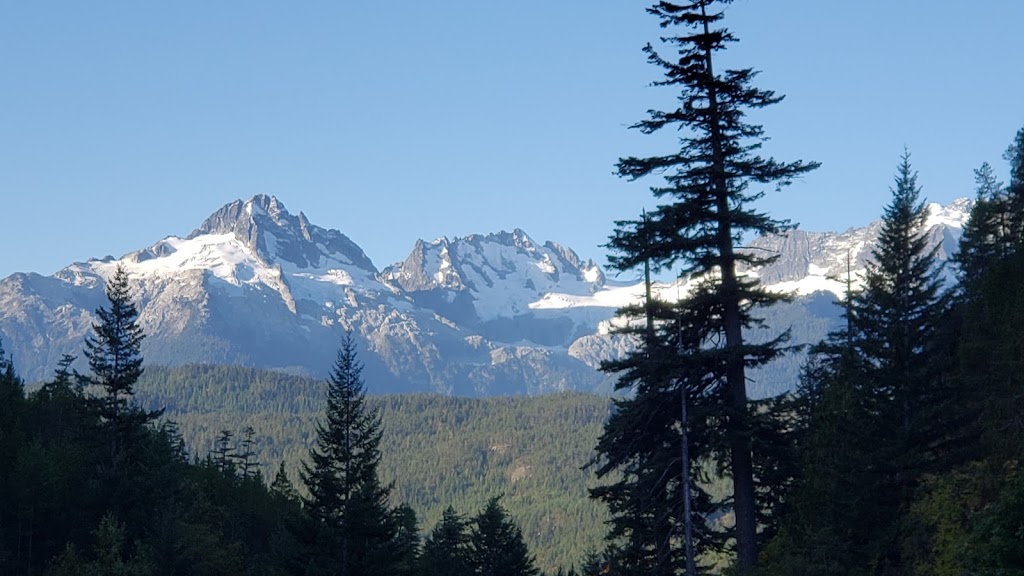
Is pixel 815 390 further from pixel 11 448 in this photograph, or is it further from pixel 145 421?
pixel 11 448

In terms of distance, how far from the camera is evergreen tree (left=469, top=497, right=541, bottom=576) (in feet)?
245

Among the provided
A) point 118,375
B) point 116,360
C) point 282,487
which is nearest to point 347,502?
point 118,375

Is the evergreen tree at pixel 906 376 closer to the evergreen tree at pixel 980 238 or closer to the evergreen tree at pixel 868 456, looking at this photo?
the evergreen tree at pixel 868 456

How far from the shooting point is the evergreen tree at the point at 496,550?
74750 millimetres

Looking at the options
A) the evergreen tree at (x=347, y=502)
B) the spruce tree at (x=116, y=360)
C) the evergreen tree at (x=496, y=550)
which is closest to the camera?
the evergreen tree at (x=347, y=502)

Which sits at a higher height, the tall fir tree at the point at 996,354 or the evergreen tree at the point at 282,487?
the tall fir tree at the point at 996,354

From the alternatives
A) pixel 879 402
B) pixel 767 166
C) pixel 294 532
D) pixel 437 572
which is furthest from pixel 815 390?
pixel 437 572

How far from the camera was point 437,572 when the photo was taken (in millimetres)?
76438

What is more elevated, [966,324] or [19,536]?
[966,324]

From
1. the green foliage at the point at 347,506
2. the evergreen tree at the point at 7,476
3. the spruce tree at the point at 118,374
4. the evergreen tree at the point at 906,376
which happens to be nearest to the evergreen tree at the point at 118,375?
the spruce tree at the point at 118,374

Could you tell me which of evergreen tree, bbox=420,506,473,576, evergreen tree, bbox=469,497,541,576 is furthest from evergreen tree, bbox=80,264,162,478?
evergreen tree, bbox=469,497,541,576

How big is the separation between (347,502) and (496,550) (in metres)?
16.0

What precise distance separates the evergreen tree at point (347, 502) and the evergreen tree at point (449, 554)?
29.1 feet

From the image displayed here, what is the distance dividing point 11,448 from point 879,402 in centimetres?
5238
